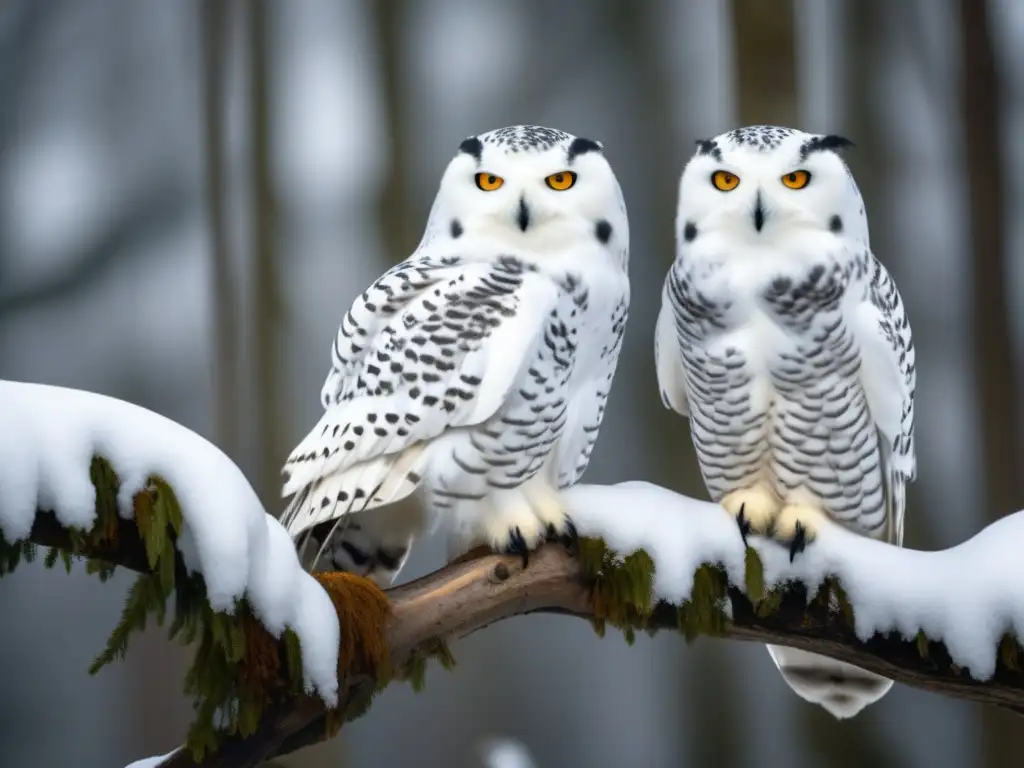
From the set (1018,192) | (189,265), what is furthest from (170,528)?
(1018,192)

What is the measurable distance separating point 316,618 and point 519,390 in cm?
33

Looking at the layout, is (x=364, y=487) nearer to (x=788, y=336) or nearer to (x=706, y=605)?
(x=706, y=605)

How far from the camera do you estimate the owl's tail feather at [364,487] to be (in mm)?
1203

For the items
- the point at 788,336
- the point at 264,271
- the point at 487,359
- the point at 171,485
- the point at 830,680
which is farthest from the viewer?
the point at 264,271

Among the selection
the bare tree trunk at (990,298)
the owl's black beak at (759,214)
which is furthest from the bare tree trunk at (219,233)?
the bare tree trunk at (990,298)

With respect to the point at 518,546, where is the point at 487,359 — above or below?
above

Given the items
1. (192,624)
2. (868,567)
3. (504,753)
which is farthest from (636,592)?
(504,753)

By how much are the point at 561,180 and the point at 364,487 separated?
0.40 m

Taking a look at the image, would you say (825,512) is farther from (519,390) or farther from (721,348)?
(519,390)

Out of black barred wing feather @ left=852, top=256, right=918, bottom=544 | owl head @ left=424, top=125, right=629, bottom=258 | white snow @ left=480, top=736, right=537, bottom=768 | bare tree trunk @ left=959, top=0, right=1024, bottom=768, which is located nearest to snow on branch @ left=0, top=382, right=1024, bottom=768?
black barred wing feather @ left=852, top=256, right=918, bottom=544

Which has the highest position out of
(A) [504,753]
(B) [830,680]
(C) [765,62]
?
(C) [765,62]

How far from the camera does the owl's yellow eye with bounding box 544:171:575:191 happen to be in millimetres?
1263

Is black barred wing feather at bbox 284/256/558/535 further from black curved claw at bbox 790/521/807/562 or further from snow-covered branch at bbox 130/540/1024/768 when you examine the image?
black curved claw at bbox 790/521/807/562

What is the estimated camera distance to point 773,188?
1.28m
